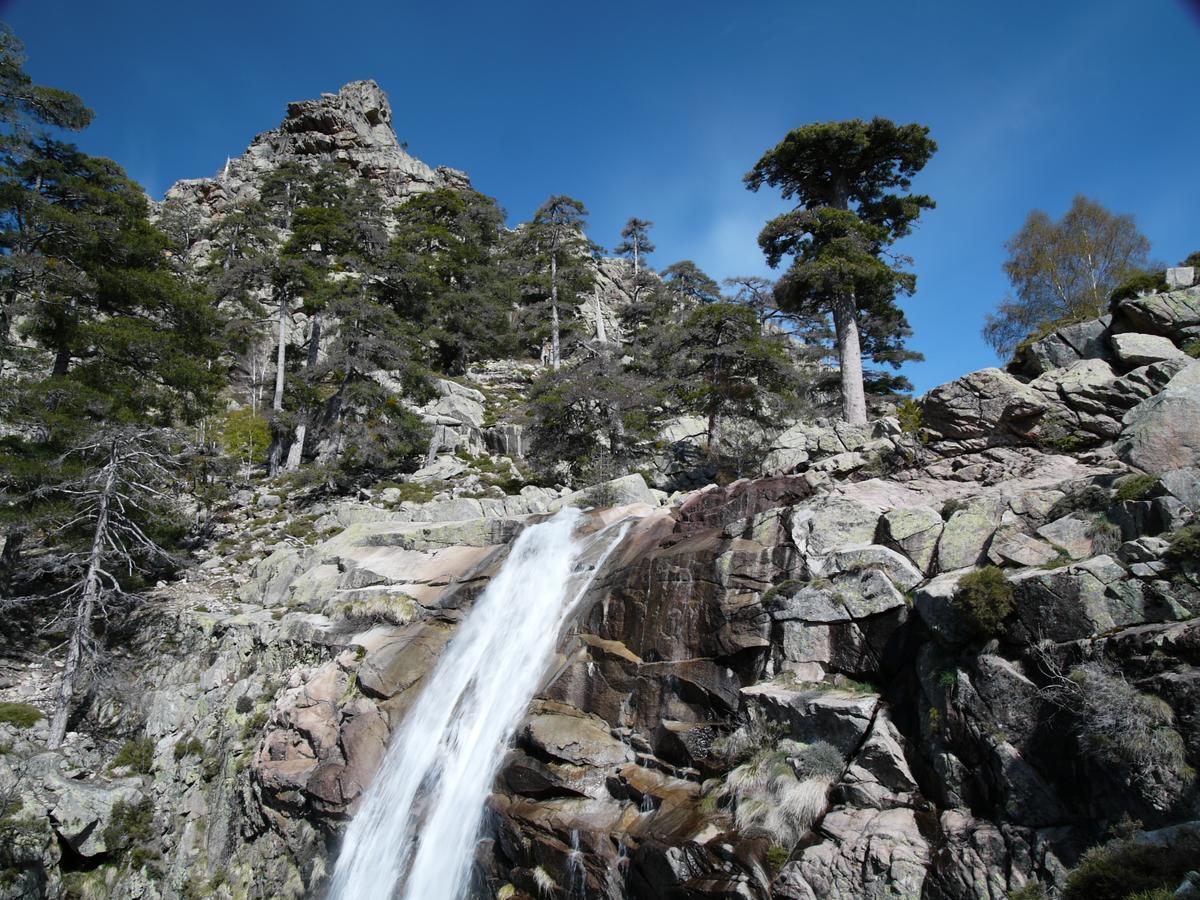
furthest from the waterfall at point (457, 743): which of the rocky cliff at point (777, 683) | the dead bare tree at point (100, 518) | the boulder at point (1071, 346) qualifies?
the boulder at point (1071, 346)

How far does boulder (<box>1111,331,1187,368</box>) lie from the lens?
14.4 meters

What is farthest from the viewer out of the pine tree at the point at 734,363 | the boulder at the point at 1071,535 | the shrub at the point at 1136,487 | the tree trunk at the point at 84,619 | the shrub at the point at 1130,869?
the pine tree at the point at 734,363

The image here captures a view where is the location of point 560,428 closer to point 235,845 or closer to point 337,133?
point 235,845

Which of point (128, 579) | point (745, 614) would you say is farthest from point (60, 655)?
point (745, 614)

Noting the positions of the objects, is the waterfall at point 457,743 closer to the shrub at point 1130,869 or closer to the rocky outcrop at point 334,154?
the shrub at point 1130,869

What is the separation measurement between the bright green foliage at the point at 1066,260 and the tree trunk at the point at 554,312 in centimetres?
2544

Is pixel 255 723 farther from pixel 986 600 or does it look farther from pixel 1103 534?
pixel 1103 534

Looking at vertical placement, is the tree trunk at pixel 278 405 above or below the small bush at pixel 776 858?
above

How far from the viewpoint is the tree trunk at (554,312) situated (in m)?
42.9

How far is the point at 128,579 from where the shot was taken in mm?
20531

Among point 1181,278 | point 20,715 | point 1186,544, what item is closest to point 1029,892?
point 1186,544

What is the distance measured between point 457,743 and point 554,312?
1359 inches

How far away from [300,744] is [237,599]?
8.21 m

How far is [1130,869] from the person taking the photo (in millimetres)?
6207
